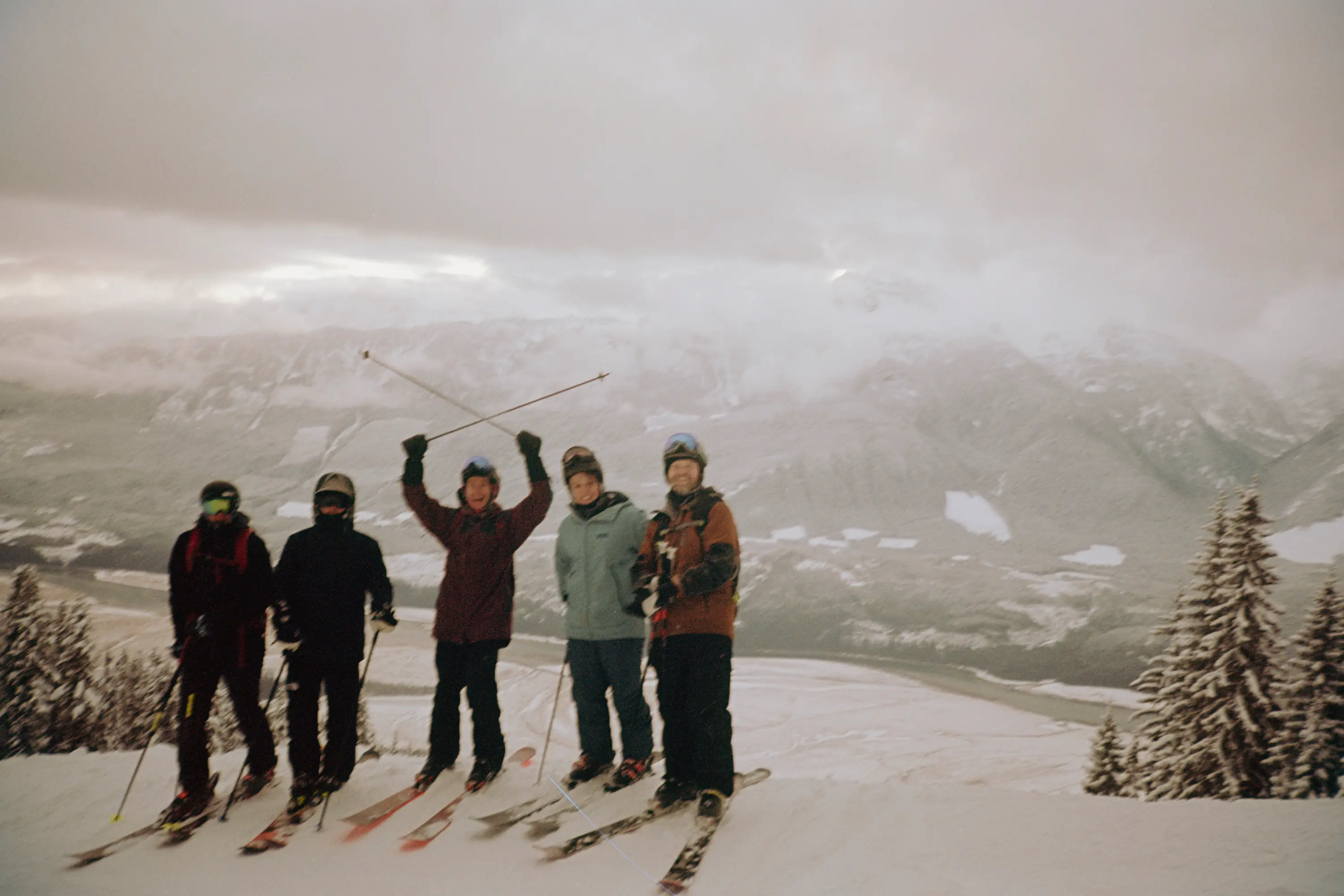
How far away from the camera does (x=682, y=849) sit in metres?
3.41

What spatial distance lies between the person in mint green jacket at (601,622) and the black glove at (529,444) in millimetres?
211

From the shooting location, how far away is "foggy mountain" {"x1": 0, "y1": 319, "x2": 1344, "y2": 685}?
592 inches

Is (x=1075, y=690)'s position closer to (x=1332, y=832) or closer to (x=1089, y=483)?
(x=1089, y=483)

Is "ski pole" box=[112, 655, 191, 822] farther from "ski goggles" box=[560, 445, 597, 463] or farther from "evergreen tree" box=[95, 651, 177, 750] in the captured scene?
"evergreen tree" box=[95, 651, 177, 750]

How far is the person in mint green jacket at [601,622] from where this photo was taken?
4.06m

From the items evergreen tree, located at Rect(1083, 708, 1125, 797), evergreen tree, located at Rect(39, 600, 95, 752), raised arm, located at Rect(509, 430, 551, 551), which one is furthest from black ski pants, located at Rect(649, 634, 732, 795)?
evergreen tree, located at Rect(39, 600, 95, 752)

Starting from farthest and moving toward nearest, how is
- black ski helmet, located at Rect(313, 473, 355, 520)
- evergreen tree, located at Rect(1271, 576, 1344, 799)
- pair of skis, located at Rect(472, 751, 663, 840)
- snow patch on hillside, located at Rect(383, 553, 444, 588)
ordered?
snow patch on hillside, located at Rect(383, 553, 444, 588)
evergreen tree, located at Rect(1271, 576, 1344, 799)
black ski helmet, located at Rect(313, 473, 355, 520)
pair of skis, located at Rect(472, 751, 663, 840)

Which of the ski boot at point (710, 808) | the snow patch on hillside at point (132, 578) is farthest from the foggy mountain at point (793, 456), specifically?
the ski boot at point (710, 808)

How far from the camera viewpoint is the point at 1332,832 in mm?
3473

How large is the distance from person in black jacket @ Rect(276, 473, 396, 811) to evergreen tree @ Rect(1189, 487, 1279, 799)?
6.97 metres

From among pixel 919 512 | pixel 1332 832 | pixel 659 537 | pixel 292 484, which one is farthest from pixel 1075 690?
pixel 292 484

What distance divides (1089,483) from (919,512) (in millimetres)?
4155

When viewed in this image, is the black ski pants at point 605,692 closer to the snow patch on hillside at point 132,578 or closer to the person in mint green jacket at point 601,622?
the person in mint green jacket at point 601,622

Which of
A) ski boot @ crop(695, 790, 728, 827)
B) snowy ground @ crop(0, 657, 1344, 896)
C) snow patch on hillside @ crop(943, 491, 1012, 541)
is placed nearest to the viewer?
snowy ground @ crop(0, 657, 1344, 896)
